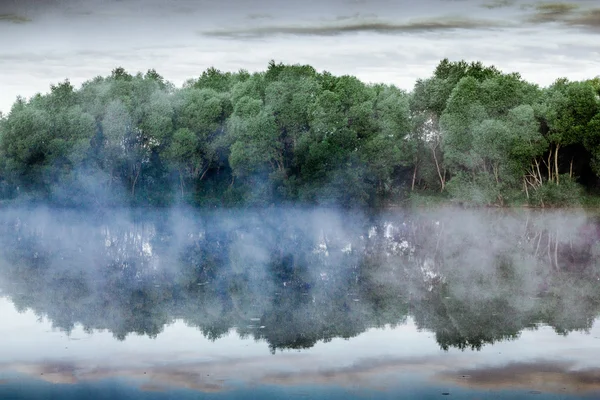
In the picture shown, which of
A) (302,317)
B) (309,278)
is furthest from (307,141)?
(302,317)

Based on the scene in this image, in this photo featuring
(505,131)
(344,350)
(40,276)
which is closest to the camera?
(344,350)

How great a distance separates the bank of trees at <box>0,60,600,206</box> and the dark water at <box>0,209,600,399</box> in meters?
19.1

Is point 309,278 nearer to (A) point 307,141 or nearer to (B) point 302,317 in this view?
(B) point 302,317

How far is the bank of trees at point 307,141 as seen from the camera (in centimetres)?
5638

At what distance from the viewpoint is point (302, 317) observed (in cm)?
1947

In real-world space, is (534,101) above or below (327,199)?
above

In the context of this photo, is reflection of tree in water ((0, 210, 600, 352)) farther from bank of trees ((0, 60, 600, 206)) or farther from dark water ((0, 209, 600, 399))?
bank of trees ((0, 60, 600, 206))

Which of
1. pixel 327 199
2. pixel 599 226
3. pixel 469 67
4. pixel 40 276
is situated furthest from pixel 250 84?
pixel 40 276

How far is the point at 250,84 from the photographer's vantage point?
62.2 metres

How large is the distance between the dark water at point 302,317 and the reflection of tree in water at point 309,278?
7cm

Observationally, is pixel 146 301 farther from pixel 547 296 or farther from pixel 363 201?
pixel 363 201

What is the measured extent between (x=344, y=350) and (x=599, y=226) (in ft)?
96.4

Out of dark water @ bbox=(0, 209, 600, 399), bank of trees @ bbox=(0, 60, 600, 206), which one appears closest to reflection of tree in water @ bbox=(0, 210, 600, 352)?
dark water @ bbox=(0, 209, 600, 399)

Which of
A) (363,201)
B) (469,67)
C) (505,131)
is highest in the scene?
(469,67)
